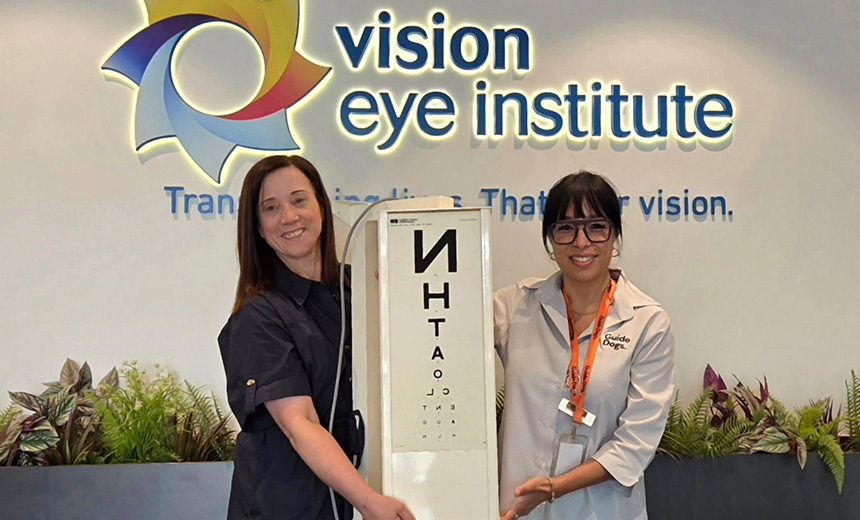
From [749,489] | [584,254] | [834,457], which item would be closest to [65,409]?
[584,254]

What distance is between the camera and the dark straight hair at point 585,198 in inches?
90.1

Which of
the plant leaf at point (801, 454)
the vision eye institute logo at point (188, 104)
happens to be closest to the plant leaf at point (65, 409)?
the vision eye institute logo at point (188, 104)

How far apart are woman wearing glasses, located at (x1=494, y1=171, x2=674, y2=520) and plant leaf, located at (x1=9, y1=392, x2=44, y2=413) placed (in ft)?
6.51

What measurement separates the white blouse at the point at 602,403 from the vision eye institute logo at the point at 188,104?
1.80 m

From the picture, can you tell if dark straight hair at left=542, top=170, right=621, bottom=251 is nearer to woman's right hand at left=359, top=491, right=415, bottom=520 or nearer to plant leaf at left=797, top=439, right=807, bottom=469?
woman's right hand at left=359, top=491, right=415, bottom=520

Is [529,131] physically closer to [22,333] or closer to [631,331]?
[631,331]

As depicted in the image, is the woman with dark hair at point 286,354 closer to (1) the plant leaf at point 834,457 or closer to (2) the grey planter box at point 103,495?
(2) the grey planter box at point 103,495

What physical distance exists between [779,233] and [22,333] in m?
3.40

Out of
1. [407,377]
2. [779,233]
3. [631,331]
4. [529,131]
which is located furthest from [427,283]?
[779,233]

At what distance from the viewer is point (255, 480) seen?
1917mm

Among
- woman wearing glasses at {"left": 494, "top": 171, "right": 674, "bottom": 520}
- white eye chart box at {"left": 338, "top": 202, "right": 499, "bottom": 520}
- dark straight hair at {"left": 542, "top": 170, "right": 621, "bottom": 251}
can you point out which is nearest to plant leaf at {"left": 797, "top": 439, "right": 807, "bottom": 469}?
woman wearing glasses at {"left": 494, "top": 171, "right": 674, "bottom": 520}

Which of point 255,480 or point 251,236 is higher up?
point 251,236

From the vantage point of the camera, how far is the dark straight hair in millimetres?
2289

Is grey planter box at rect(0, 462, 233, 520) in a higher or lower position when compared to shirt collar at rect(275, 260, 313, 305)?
lower
